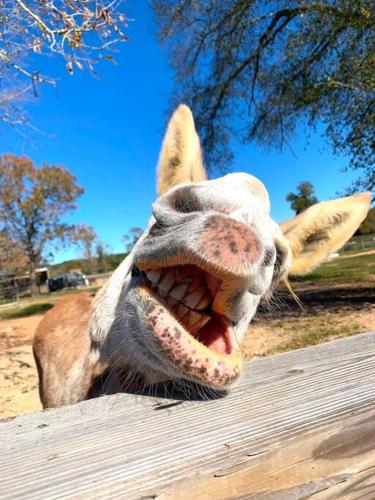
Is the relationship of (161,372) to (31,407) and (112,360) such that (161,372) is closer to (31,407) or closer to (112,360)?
(112,360)

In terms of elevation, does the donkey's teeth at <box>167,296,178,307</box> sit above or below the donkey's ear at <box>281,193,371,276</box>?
below

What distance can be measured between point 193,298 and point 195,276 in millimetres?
84

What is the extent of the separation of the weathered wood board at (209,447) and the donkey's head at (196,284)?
21 centimetres

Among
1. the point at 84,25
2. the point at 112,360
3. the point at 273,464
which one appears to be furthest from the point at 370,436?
the point at 84,25

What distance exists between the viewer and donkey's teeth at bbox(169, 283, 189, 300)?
1.61 m

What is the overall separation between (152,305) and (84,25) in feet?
17.7

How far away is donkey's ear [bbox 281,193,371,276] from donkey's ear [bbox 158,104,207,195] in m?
0.68

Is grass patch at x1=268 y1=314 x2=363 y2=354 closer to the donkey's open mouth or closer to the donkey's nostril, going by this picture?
the donkey's nostril

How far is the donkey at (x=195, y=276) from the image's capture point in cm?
141

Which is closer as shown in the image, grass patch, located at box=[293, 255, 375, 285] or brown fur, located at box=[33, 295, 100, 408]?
brown fur, located at box=[33, 295, 100, 408]

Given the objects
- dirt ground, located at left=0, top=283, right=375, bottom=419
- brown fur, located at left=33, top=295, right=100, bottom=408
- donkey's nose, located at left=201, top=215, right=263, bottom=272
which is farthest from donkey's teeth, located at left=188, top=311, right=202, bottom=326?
dirt ground, located at left=0, top=283, right=375, bottom=419

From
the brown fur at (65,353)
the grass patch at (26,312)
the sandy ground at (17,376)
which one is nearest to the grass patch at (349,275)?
the sandy ground at (17,376)

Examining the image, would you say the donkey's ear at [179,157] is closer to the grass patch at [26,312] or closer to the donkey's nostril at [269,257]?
the donkey's nostril at [269,257]

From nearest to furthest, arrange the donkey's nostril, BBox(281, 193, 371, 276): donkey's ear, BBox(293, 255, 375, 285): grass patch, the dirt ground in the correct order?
the donkey's nostril, BBox(281, 193, 371, 276): donkey's ear, the dirt ground, BBox(293, 255, 375, 285): grass patch
